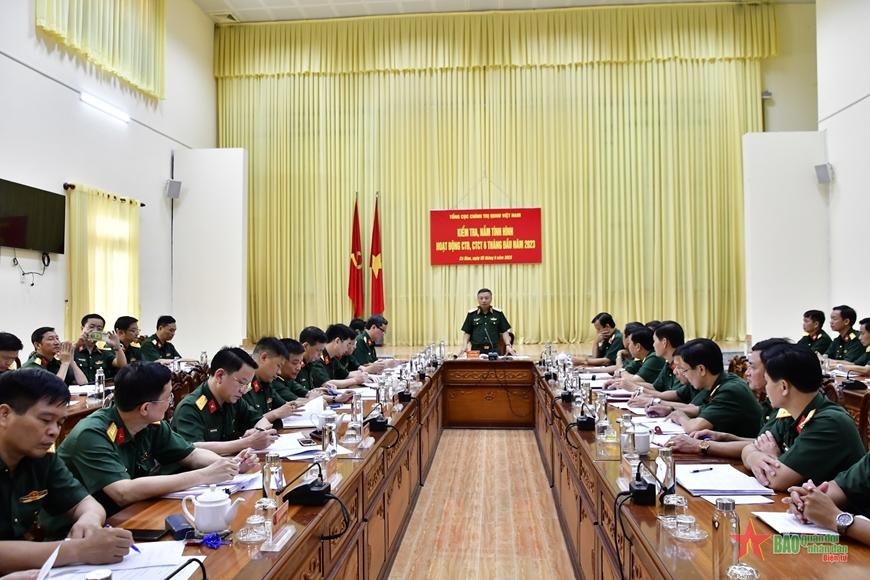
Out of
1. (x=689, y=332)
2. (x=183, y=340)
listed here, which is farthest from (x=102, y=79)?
(x=689, y=332)

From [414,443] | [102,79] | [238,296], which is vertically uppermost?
[102,79]

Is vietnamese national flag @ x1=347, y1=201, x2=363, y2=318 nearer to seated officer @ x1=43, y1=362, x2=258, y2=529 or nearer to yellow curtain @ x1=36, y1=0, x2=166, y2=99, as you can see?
yellow curtain @ x1=36, y1=0, x2=166, y2=99

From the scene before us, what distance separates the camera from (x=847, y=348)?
5516mm

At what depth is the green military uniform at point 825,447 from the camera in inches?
66.6

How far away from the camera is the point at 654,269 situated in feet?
30.8

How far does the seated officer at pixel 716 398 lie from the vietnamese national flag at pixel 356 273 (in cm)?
709

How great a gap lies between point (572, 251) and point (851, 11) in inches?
Result: 176

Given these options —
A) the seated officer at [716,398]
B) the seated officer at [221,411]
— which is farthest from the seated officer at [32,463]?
the seated officer at [716,398]

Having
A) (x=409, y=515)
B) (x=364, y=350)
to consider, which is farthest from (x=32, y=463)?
(x=364, y=350)

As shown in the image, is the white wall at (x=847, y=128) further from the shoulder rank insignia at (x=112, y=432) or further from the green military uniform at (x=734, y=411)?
the shoulder rank insignia at (x=112, y=432)

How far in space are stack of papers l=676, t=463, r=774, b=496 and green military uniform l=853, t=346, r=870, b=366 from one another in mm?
4006

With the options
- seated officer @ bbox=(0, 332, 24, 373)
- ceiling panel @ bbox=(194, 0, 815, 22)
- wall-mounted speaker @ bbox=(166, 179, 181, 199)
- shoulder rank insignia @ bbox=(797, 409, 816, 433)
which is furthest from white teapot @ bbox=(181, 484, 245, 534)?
ceiling panel @ bbox=(194, 0, 815, 22)

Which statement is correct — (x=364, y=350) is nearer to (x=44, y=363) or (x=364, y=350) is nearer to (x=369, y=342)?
(x=369, y=342)

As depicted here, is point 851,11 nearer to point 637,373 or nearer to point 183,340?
point 637,373
